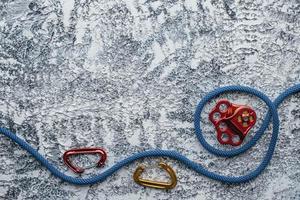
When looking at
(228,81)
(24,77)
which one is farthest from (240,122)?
(24,77)

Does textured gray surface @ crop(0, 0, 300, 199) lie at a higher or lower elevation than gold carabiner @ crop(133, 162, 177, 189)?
higher

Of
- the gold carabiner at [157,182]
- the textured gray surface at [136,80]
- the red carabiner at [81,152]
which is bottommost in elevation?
the red carabiner at [81,152]

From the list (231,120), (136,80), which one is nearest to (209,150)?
(231,120)

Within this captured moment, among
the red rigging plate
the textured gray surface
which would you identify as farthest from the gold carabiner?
the red rigging plate

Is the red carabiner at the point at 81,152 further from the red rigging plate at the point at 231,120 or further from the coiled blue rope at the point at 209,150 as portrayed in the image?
the red rigging plate at the point at 231,120

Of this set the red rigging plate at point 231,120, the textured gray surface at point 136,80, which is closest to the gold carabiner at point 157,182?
the textured gray surface at point 136,80

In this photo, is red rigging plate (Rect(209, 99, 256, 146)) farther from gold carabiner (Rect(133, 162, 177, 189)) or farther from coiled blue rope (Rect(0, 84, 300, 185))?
gold carabiner (Rect(133, 162, 177, 189))

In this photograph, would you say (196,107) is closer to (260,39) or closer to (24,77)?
(260,39)
